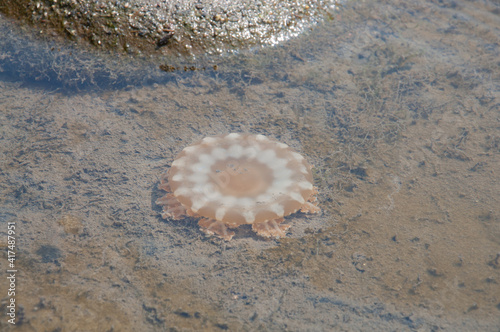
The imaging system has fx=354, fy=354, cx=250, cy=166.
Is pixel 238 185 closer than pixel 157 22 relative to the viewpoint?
Yes

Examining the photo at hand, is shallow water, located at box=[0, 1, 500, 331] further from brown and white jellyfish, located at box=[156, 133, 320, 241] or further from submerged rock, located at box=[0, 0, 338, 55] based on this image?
submerged rock, located at box=[0, 0, 338, 55]

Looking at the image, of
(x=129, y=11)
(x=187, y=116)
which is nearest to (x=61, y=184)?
(x=187, y=116)

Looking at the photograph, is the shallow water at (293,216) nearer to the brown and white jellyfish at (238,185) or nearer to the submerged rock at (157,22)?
the brown and white jellyfish at (238,185)

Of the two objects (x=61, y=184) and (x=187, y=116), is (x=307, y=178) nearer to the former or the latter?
(x=187, y=116)

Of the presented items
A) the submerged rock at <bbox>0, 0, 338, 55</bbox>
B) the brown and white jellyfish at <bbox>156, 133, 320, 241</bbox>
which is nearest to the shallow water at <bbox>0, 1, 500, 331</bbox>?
the brown and white jellyfish at <bbox>156, 133, 320, 241</bbox>

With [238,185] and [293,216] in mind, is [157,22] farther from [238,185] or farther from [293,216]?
[293,216]

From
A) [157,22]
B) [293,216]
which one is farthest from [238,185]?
[157,22]
